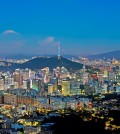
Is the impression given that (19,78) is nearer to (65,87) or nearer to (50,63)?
(65,87)

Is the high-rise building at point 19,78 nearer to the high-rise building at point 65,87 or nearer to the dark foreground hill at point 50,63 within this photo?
the high-rise building at point 65,87

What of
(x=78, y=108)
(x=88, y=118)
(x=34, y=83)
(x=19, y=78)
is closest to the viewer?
(x=88, y=118)

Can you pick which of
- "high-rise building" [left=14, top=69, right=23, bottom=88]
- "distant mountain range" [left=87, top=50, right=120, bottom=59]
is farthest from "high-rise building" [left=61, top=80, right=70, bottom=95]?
"distant mountain range" [left=87, top=50, right=120, bottom=59]

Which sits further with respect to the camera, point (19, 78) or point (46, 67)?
point (46, 67)

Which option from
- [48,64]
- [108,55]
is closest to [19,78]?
[48,64]

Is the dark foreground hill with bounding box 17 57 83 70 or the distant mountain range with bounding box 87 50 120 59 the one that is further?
the distant mountain range with bounding box 87 50 120 59

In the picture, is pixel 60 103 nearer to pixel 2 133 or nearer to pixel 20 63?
pixel 2 133

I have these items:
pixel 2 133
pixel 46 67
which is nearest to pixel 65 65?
pixel 46 67

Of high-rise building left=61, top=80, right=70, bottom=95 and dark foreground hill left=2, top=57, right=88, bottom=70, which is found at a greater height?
dark foreground hill left=2, top=57, right=88, bottom=70

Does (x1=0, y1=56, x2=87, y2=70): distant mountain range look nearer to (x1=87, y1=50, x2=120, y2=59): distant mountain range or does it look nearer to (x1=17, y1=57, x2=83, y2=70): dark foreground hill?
(x1=17, y1=57, x2=83, y2=70): dark foreground hill
